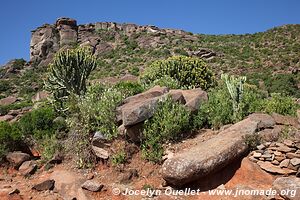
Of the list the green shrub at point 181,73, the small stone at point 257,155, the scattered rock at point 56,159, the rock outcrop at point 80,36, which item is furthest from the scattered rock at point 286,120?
the rock outcrop at point 80,36

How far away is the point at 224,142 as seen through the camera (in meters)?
7.12

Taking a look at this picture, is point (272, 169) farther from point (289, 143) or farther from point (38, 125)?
point (38, 125)

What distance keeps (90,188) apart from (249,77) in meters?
24.7

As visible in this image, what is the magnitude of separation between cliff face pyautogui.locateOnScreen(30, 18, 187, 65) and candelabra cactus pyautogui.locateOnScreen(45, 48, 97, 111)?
3279 cm

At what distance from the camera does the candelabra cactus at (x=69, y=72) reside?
12.7 m

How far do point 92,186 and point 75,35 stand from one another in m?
46.4

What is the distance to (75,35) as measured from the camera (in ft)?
169

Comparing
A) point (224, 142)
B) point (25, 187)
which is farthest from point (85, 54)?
point (224, 142)

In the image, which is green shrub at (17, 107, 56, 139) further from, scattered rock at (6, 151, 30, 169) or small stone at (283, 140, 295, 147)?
small stone at (283, 140, 295, 147)

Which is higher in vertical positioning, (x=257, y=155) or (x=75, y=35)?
(x=75, y=35)

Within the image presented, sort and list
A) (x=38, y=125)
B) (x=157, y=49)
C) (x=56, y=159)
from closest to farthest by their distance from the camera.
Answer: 1. (x=56, y=159)
2. (x=38, y=125)
3. (x=157, y=49)

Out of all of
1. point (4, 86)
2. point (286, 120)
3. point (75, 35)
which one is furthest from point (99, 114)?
point (75, 35)

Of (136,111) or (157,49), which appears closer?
(136,111)

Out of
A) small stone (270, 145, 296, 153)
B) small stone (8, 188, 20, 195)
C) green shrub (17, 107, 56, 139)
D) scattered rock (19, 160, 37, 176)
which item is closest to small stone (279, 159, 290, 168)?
small stone (270, 145, 296, 153)
